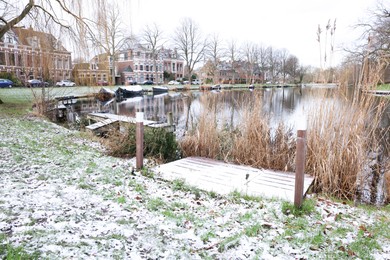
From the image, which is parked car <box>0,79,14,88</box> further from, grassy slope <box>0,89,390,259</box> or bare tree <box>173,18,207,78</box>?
grassy slope <box>0,89,390,259</box>

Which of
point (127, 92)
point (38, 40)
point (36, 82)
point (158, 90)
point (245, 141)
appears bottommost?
point (245, 141)

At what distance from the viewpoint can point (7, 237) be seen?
1889 mm

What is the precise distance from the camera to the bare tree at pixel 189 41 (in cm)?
4234

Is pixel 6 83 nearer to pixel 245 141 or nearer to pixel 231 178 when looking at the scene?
pixel 245 141

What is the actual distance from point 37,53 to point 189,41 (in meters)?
37.0

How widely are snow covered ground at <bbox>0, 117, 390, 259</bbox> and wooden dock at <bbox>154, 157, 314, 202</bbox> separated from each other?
0.25 metres

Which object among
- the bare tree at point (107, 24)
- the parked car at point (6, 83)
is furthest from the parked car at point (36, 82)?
the parked car at point (6, 83)

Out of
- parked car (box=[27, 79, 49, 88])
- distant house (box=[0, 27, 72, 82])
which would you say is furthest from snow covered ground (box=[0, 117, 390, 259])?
parked car (box=[27, 79, 49, 88])

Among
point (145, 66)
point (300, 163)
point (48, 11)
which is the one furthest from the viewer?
point (145, 66)

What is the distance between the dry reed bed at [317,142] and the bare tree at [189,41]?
1495 inches

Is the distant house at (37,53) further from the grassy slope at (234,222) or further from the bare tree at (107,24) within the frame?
the grassy slope at (234,222)

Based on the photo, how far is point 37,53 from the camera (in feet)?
26.3

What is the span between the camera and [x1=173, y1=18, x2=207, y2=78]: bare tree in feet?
139

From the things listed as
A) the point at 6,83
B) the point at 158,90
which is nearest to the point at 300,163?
the point at 6,83
